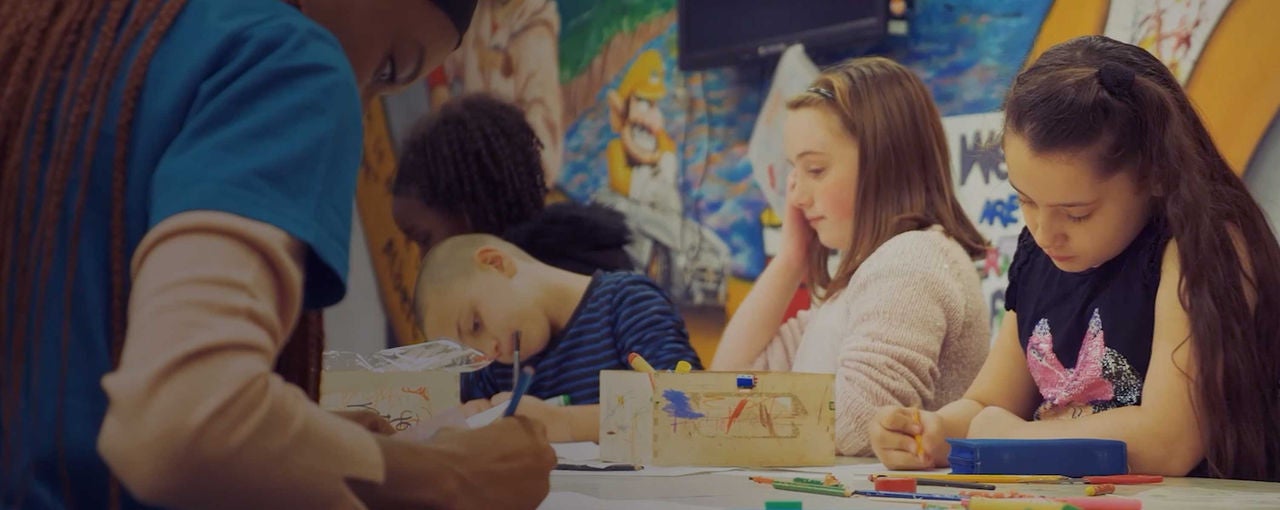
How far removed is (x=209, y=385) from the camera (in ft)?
2.08

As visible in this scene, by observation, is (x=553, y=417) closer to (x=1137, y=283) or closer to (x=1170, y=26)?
(x=1137, y=283)

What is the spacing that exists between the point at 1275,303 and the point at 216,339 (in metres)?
1.28

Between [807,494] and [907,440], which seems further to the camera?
[907,440]

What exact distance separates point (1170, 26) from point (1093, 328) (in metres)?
1.19

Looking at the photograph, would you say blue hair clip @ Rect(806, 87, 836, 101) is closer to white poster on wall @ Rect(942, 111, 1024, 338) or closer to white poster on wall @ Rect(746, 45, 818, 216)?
white poster on wall @ Rect(942, 111, 1024, 338)

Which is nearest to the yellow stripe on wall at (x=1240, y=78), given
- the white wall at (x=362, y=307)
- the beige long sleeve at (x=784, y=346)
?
the beige long sleeve at (x=784, y=346)

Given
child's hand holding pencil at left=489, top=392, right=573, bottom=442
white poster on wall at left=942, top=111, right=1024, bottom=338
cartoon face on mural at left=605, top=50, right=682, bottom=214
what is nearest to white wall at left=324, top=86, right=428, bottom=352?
cartoon face on mural at left=605, top=50, right=682, bottom=214

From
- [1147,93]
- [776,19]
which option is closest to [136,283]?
[1147,93]

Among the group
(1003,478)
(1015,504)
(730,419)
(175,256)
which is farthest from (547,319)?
(175,256)

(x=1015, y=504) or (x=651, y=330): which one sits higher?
(x=1015, y=504)

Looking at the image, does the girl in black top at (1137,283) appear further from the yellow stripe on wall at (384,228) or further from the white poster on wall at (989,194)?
the yellow stripe on wall at (384,228)

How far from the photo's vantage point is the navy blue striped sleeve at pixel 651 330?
2527 millimetres

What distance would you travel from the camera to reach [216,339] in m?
0.63

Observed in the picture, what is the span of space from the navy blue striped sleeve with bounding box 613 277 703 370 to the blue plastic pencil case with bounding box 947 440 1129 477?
47.7 inches
